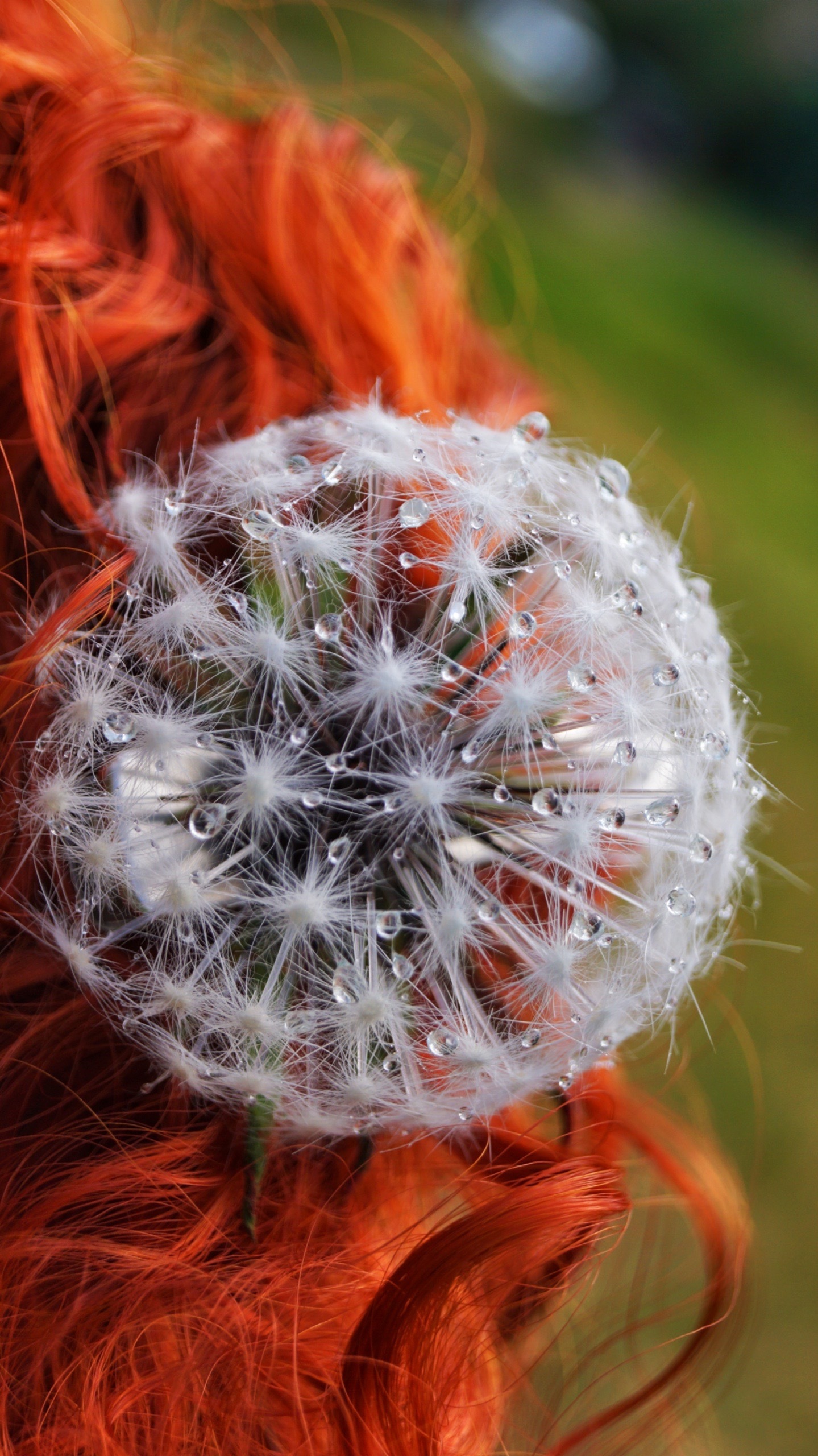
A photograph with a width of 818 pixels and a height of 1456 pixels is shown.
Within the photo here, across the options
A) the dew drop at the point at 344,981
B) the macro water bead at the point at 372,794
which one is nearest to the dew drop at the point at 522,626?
the macro water bead at the point at 372,794

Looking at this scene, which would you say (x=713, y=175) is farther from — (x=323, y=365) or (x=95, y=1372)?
(x=95, y=1372)

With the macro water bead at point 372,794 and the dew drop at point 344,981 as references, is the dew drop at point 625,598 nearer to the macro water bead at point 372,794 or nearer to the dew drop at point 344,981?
the macro water bead at point 372,794

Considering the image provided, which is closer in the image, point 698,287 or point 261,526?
point 261,526

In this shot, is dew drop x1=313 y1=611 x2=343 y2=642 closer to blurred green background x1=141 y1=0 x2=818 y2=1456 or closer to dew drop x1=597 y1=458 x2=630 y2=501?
dew drop x1=597 y1=458 x2=630 y2=501

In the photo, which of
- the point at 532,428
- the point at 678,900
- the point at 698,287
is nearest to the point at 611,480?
the point at 532,428

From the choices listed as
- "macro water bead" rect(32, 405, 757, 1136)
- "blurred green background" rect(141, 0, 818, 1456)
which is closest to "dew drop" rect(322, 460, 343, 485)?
"macro water bead" rect(32, 405, 757, 1136)

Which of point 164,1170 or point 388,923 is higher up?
point 388,923

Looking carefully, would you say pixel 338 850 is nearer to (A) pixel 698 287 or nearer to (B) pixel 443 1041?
(B) pixel 443 1041
